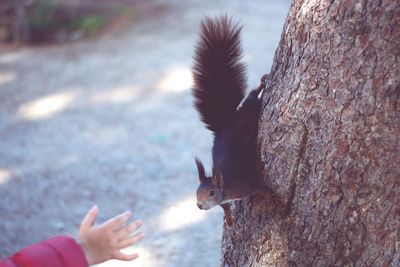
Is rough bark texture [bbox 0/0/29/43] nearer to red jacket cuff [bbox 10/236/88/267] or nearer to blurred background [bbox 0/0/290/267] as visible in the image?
blurred background [bbox 0/0/290/267]

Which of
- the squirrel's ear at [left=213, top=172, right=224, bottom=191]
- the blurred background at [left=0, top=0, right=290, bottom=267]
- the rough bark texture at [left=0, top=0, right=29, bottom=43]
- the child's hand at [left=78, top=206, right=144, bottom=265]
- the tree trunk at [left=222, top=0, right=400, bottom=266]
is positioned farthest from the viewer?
the rough bark texture at [left=0, top=0, right=29, bottom=43]

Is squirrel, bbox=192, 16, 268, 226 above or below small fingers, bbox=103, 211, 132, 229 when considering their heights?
above

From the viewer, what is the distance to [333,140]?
126 cm

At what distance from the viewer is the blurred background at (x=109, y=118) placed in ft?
7.95

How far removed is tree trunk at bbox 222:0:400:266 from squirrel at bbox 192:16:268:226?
48 millimetres

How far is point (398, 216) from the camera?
1.25 m

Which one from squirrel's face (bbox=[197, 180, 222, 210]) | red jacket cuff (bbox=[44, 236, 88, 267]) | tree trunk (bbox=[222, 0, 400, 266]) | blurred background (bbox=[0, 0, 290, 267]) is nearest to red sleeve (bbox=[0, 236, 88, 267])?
red jacket cuff (bbox=[44, 236, 88, 267])

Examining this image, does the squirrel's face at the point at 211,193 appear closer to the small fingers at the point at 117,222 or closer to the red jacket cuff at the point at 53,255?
the small fingers at the point at 117,222

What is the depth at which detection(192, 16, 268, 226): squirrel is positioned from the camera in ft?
4.53

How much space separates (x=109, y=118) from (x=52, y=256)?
2119mm

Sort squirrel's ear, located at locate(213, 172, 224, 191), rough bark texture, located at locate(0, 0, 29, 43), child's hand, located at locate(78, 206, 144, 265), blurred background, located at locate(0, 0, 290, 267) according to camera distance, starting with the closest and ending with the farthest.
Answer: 1. squirrel's ear, located at locate(213, 172, 224, 191)
2. child's hand, located at locate(78, 206, 144, 265)
3. blurred background, located at locate(0, 0, 290, 267)
4. rough bark texture, located at locate(0, 0, 29, 43)

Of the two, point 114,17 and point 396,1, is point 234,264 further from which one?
point 114,17

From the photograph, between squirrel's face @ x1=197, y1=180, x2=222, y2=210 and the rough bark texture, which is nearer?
squirrel's face @ x1=197, y1=180, x2=222, y2=210

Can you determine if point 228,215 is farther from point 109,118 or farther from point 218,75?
point 109,118
